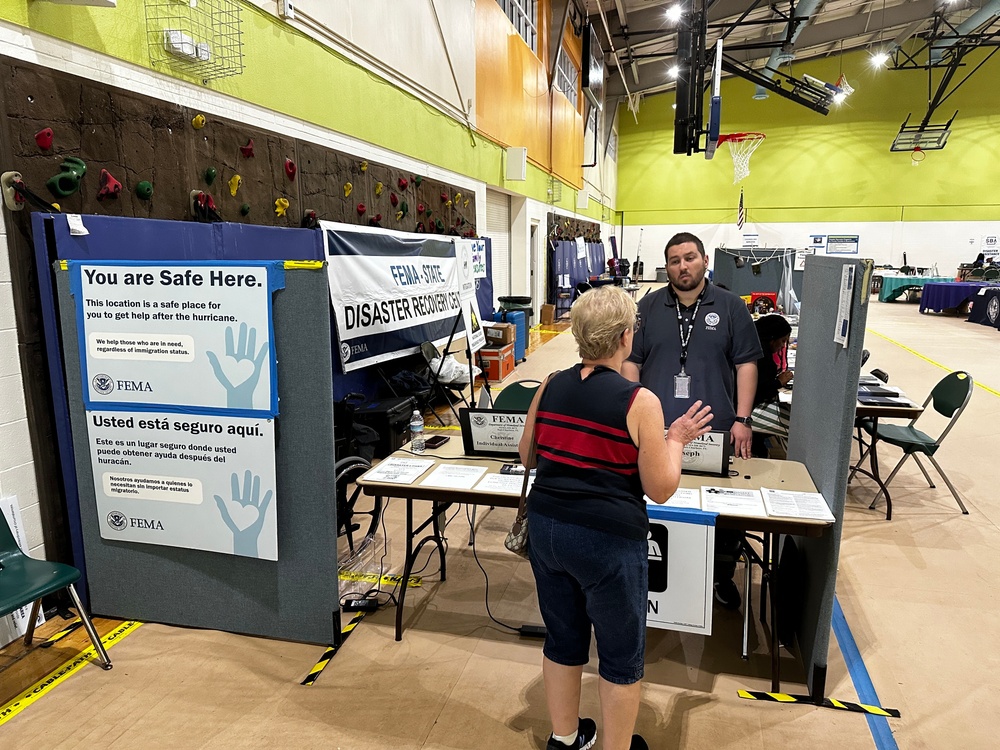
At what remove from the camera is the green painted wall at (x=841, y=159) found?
19078mm

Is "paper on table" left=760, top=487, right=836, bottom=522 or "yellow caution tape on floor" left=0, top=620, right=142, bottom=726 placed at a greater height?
"paper on table" left=760, top=487, right=836, bottom=522

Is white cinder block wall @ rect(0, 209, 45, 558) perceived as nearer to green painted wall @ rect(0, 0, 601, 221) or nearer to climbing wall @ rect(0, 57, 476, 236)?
climbing wall @ rect(0, 57, 476, 236)

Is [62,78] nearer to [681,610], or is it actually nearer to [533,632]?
[533,632]

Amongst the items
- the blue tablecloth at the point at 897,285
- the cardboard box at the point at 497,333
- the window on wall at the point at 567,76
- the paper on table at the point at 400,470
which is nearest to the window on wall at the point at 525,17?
the window on wall at the point at 567,76

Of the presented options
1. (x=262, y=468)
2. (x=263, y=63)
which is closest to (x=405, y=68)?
(x=263, y=63)

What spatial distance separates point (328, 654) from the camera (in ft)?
8.07

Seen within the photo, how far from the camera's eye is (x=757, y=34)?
16766mm

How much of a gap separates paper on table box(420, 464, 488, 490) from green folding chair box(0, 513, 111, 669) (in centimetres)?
132

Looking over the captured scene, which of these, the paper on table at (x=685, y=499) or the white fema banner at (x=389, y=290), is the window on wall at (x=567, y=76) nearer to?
the white fema banner at (x=389, y=290)

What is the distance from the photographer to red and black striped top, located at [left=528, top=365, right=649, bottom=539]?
1525 millimetres

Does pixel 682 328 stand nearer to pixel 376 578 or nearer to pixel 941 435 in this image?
pixel 376 578

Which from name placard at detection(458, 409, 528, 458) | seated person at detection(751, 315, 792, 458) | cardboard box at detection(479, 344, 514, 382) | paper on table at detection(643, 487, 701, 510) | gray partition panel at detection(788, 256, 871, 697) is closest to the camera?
gray partition panel at detection(788, 256, 871, 697)

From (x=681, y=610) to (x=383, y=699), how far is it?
3.58 feet

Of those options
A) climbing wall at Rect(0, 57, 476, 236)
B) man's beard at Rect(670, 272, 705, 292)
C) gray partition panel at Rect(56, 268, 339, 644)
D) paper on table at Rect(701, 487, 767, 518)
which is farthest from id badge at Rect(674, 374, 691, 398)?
climbing wall at Rect(0, 57, 476, 236)
